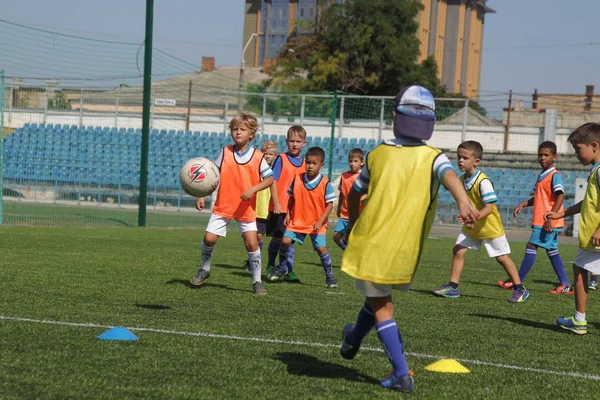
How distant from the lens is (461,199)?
4598 millimetres

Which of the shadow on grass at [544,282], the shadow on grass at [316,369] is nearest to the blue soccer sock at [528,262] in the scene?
the shadow on grass at [544,282]

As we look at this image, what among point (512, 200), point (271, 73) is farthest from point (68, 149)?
point (271, 73)

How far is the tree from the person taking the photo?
4612cm

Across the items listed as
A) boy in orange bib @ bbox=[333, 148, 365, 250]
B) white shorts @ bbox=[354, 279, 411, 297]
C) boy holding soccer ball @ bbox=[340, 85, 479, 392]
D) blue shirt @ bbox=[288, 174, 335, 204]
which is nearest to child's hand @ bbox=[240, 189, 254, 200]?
blue shirt @ bbox=[288, 174, 335, 204]

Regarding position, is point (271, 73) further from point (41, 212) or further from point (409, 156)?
point (409, 156)

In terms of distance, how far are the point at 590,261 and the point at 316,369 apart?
113 inches

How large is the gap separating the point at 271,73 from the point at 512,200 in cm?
2372

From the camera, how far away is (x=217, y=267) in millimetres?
11477

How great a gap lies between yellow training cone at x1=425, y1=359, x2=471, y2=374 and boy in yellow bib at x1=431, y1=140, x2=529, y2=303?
391 cm

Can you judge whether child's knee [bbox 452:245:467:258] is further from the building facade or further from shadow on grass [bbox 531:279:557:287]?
the building facade

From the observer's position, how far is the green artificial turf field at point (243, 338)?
15.3 feet

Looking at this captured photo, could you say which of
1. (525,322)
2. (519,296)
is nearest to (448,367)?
(525,322)

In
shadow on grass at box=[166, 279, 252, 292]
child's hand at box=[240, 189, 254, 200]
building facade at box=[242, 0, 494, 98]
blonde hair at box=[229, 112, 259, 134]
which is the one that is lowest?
shadow on grass at box=[166, 279, 252, 292]

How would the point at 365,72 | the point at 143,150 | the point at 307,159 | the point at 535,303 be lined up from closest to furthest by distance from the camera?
the point at 535,303 < the point at 307,159 < the point at 143,150 < the point at 365,72
